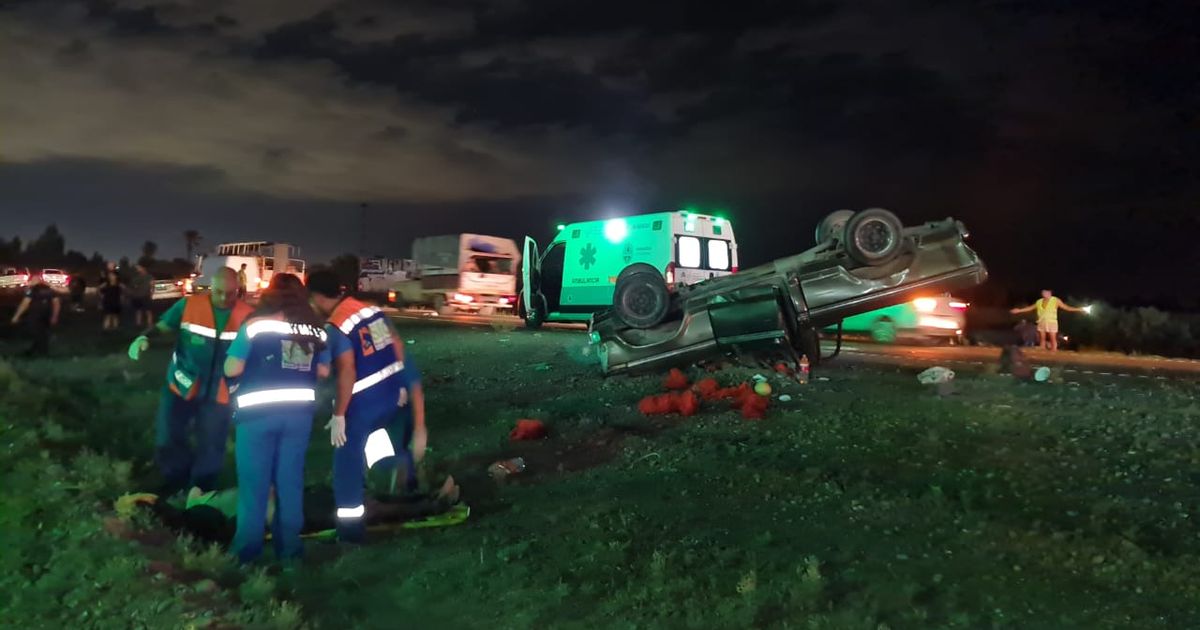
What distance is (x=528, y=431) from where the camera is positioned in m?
8.29

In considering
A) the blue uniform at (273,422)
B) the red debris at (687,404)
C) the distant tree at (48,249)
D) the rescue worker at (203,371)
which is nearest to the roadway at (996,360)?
the red debris at (687,404)

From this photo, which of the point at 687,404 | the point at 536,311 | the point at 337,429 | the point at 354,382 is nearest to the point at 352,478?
the point at 337,429

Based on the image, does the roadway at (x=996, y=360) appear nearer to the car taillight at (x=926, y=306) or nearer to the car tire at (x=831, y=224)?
the car taillight at (x=926, y=306)

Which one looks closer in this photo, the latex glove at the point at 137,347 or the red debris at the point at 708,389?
the latex glove at the point at 137,347

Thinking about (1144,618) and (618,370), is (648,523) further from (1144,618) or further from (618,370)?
(618,370)

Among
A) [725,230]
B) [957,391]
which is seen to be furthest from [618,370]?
[725,230]

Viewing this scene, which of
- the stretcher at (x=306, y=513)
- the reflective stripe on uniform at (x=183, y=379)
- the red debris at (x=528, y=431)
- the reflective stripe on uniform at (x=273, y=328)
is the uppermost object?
the reflective stripe on uniform at (x=273, y=328)

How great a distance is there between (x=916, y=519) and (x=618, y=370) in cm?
554

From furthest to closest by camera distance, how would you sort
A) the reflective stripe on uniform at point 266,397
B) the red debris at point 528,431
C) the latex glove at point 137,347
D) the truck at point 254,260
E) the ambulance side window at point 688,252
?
the truck at point 254,260 < the ambulance side window at point 688,252 < the red debris at point 528,431 < the latex glove at point 137,347 < the reflective stripe on uniform at point 266,397

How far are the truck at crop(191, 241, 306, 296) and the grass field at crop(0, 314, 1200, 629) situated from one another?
29.3 m

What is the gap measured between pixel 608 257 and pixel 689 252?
167cm

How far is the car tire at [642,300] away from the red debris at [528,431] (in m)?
2.49

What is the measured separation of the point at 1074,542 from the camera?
4867 mm

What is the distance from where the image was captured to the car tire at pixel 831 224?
9703 millimetres
